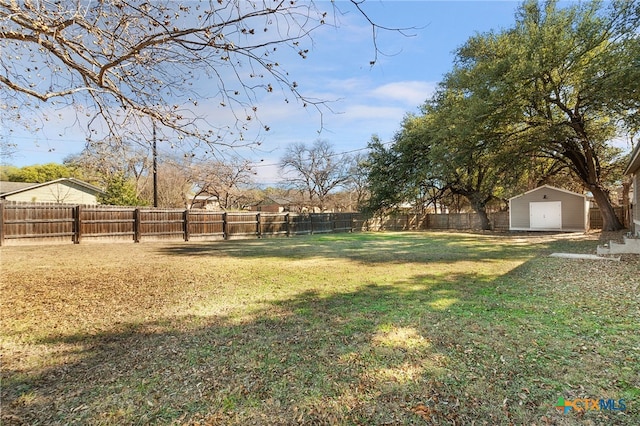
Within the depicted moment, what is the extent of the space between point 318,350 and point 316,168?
28669 millimetres

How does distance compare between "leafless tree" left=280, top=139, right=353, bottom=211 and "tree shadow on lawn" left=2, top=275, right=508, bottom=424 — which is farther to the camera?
"leafless tree" left=280, top=139, right=353, bottom=211

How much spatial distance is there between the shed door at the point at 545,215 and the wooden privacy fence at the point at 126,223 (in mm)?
13987

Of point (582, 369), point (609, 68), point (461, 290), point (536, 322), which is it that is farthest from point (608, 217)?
point (582, 369)

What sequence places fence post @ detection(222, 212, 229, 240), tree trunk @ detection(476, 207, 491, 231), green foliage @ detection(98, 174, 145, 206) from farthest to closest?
tree trunk @ detection(476, 207, 491, 231) < green foliage @ detection(98, 174, 145, 206) < fence post @ detection(222, 212, 229, 240)

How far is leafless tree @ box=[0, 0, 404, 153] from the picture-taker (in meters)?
2.85

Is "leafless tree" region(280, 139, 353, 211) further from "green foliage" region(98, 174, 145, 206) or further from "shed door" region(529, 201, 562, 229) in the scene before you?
"shed door" region(529, 201, 562, 229)

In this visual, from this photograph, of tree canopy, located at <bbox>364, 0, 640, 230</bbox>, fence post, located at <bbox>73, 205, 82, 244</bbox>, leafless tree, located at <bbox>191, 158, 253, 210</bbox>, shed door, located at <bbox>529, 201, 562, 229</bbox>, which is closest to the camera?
tree canopy, located at <bbox>364, 0, 640, 230</bbox>

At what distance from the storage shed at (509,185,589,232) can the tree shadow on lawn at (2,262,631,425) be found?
18.0 metres

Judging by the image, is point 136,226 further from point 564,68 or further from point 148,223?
point 564,68

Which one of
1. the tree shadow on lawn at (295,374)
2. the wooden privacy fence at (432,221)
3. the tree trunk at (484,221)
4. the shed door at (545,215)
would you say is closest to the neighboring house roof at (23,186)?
the wooden privacy fence at (432,221)

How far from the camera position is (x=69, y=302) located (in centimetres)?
413

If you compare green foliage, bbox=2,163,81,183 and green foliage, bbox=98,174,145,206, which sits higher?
green foliage, bbox=2,163,81,183

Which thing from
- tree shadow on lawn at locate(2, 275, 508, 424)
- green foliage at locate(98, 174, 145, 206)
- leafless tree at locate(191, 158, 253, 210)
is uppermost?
leafless tree at locate(191, 158, 253, 210)

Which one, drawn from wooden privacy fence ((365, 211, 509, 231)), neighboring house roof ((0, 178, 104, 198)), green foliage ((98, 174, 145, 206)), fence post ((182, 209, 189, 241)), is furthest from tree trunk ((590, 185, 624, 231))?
neighboring house roof ((0, 178, 104, 198))
